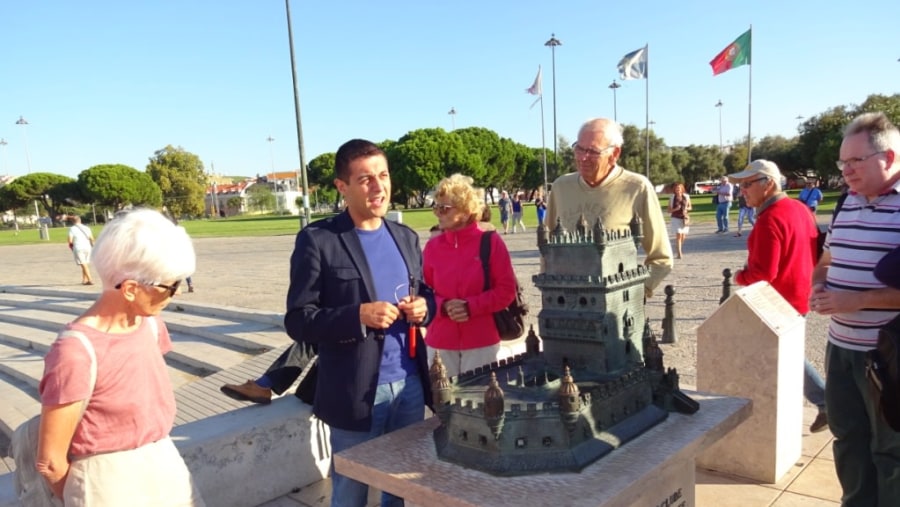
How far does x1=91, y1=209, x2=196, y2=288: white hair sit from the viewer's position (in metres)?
2.00

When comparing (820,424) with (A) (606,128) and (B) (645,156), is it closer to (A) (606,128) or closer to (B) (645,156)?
(A) (606,128)

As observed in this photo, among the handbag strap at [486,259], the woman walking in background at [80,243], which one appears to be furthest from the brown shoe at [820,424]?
the woman walking in background at [80,243]

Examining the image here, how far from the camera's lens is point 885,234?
293 cm

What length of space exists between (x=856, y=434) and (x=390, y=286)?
264 cm

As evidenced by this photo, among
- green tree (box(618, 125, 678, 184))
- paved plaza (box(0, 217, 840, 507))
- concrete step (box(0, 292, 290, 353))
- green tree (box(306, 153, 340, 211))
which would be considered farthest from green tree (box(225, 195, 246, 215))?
concrete step (box(0, 292, 290, 353))

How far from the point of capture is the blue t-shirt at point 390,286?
9.59 ft

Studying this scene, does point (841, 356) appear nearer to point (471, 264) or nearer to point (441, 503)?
point (471, 264)

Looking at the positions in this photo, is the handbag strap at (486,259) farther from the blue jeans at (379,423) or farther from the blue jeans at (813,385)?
the blue jeans at (813,385)

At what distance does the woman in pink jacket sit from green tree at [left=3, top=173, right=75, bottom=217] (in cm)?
9157

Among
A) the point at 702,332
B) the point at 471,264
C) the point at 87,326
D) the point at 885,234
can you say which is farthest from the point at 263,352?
the point at 885,234

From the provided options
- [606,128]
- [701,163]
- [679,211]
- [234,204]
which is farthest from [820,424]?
[234,204]

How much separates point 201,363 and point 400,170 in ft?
213

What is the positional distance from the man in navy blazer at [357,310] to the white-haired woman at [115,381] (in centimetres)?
69

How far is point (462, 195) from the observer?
3836 mm
